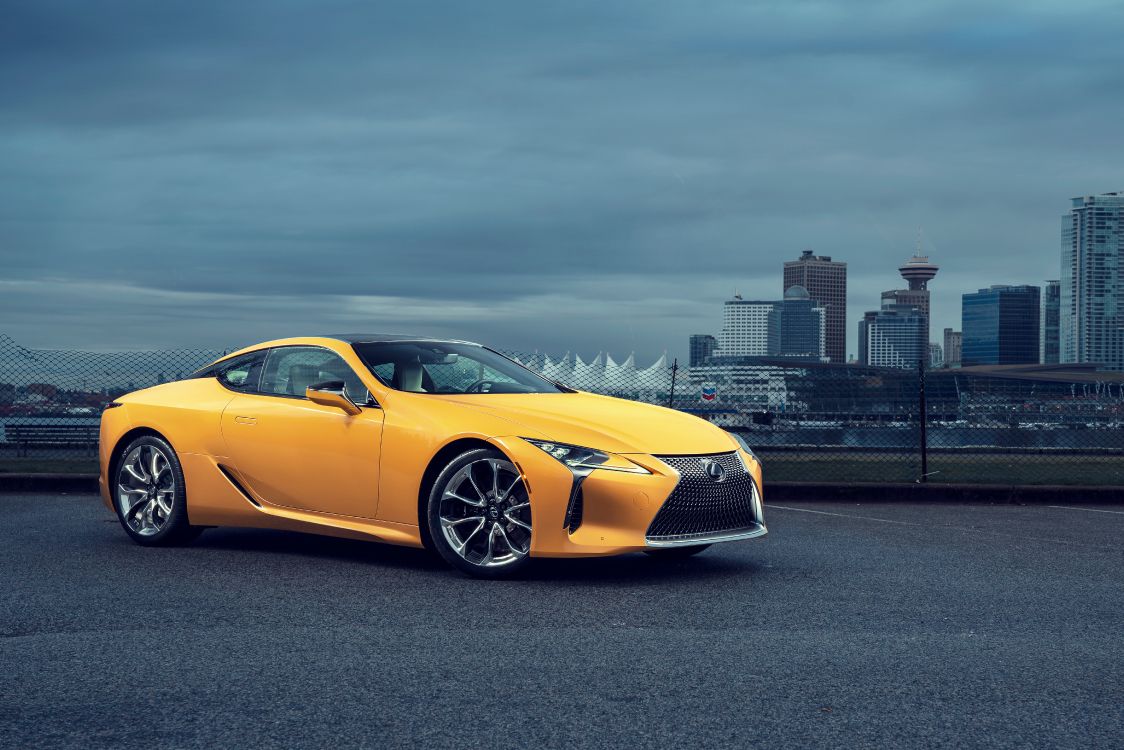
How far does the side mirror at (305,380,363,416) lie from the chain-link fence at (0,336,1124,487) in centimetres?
357

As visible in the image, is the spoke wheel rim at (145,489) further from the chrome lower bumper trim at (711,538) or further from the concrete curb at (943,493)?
the concrete curb at (943,493)

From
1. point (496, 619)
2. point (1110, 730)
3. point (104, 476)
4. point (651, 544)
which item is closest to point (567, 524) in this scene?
point (651, 544)

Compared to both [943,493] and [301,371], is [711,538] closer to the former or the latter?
[301,371]

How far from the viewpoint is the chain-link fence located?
13.1 metres

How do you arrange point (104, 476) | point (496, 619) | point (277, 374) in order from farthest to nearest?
1. point (104, 476)
2. point (277, 374)
3. point (496, 619)

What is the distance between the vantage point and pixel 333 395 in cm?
706

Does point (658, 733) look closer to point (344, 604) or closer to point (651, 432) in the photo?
point (344, 604)

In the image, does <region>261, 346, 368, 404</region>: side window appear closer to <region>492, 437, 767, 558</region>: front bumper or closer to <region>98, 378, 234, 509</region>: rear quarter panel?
<region>98, 378, 234, 509</region>: rear quarter panel

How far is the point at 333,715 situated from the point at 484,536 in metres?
2.81

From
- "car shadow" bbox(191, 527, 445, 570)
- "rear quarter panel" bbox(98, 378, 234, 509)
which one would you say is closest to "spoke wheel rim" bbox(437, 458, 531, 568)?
"car shadow" bbox(191, 527, 445, 570)

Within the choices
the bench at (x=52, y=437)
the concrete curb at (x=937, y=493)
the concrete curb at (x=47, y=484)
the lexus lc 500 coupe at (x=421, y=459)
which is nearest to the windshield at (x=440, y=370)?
the lexus lc 500 coupe at (x=421, y=459)

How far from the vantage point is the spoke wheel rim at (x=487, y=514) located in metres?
6.50

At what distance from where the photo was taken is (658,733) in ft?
11.9

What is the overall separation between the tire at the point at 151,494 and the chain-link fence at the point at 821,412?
2259 millimetres
